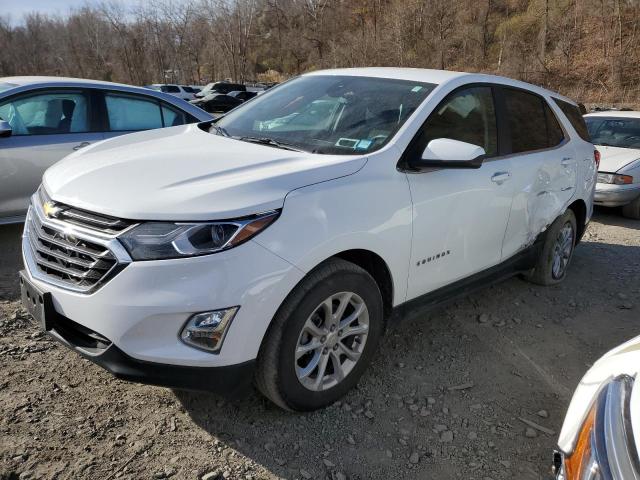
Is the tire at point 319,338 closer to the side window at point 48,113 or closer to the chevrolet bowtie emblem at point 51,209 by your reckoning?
the chevrolet bowtie emblem at point 51,209

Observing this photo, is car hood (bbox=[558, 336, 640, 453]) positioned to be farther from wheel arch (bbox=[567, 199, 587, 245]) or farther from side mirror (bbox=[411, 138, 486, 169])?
wheel arch (bbox=[567, 199, 587, 245])

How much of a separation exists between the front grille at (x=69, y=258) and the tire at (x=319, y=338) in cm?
76

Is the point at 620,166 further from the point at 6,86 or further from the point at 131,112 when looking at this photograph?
the point at 6,86

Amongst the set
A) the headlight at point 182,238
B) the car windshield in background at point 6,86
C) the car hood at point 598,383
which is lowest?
the car hood at point 598,383

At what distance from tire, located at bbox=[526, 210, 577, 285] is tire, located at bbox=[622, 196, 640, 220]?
3303mm

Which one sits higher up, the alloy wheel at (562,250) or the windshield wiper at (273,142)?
the windshield wiper at (273,142)

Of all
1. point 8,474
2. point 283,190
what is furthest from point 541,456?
point 8,474

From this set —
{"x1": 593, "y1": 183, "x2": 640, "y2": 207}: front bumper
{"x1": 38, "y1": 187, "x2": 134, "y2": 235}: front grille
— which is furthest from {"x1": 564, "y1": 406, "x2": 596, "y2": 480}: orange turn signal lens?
{"x1": 593, "y1": 183, "x2": 640, "y2": 207}: front bumper

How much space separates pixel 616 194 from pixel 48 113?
7102mm

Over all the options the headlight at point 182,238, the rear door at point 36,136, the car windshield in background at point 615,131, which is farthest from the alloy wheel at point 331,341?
the car windshield in background at point 615,131

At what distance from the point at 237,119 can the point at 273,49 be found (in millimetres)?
62527

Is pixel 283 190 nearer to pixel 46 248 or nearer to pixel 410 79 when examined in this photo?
pixel 46 248

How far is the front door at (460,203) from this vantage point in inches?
115

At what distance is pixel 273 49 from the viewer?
62.0 m
